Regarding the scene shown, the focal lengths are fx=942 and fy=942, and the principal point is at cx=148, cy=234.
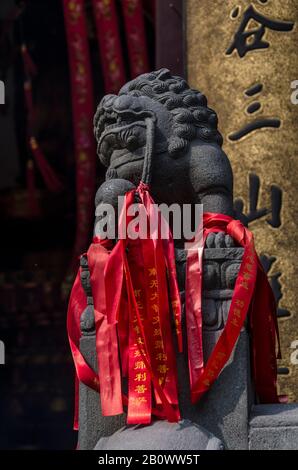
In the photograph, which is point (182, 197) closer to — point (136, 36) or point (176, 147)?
point (176, 147)

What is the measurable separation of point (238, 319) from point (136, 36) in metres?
5.64

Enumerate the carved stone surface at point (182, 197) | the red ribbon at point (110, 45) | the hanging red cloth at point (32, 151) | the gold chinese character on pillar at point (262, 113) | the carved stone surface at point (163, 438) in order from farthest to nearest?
the hanging red cloth at point (32, 151) < the red ribbon at point (110, 45) < the gold chinese character on pillar at point (262, 113) < the carved stone surface at point (182, 197) < the carved stone surface at point (163, 438)

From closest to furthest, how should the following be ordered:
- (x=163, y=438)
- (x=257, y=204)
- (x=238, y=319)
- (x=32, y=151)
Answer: (x=163, y=438) < (x=238, y=319) < (x=257, y=204) < (x=32, y=151)

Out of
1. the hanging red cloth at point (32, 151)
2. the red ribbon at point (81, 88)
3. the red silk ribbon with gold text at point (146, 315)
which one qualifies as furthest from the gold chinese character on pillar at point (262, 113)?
the hanging red cloth at point (32, 151)

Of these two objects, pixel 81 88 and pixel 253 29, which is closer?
pixel 253 29

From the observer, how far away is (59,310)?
1020cm

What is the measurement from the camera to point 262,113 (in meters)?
6.91

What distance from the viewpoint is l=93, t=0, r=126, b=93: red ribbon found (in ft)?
29.0

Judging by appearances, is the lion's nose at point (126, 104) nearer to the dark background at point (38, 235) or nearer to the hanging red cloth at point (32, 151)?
the dark background at point (38, 235)

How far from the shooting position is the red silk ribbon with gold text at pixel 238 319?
370 centimetres

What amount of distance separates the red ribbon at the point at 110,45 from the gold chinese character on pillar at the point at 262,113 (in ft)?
5.79

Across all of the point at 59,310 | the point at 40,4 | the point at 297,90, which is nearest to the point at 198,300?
the point at 297,90

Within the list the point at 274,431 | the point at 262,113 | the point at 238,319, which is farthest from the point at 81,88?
the point at 274,431

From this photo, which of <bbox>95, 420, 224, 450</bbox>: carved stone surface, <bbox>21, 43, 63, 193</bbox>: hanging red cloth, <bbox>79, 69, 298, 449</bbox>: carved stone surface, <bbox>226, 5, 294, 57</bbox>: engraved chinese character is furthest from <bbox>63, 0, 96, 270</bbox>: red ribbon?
<bbox>95, 420, 224, 450</bbox>: carved stone surface
